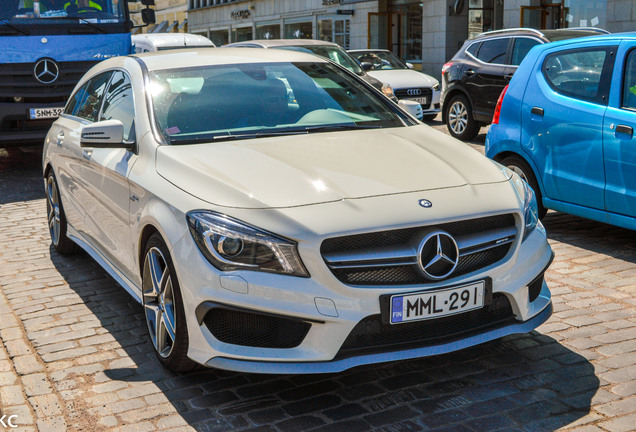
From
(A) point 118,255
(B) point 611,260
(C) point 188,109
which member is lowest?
(B) point 611,260

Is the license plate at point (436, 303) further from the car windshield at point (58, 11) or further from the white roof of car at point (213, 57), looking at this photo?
the car windshield at point (58, 11)

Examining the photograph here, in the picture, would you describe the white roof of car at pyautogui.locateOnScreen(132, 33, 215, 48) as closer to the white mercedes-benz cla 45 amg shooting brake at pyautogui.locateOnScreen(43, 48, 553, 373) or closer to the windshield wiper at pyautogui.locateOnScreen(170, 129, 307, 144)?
the white mercedes-benz cla 45 amg shooting brake at pyautogui.locateOnScreen(43, 48, 553, 373)

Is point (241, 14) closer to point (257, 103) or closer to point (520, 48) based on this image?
point (520, 48)

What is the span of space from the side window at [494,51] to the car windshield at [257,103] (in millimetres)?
8792

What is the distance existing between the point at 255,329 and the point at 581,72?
4334 mm

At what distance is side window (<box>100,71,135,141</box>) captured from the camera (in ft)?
16.4

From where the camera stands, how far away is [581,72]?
6.86 m

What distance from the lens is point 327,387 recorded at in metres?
4.07

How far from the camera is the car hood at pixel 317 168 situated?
3850 millimetres

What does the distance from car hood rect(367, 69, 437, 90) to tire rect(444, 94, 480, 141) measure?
6.80 feet

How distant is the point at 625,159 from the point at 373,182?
10.1ft

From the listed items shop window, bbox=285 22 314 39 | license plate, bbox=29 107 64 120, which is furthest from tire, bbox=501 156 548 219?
shop window, bbox=285 22 314 39

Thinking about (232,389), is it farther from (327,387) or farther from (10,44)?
(10,44)

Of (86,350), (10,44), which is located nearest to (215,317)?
(86,350)
